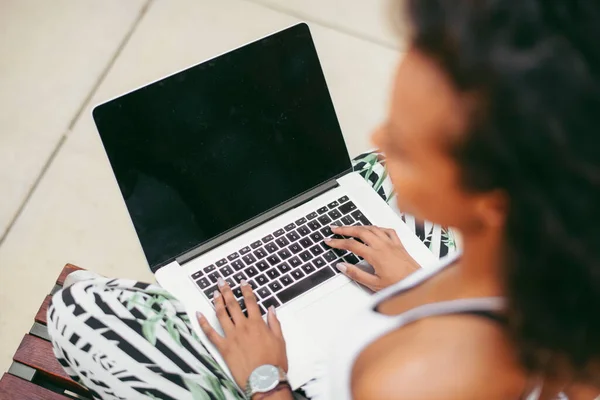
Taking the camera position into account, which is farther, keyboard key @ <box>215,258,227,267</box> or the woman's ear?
keyboard key @ <box>215,258,227,267</box>

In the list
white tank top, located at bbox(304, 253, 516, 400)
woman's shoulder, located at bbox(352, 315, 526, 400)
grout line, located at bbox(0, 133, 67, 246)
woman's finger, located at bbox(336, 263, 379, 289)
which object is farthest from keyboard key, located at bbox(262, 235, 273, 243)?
grout line, located at bbox(0, 133, 67, 246)

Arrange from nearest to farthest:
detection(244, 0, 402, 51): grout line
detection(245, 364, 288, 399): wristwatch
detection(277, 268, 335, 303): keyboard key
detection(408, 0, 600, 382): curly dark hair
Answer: detection(408, 0, 600, 382): curly dark hair < detection(245, 364, 288, 399): wristwatch < detection(277, 268, 335, 303): keyboard key < detection(244, 0, 402, 51): grout line

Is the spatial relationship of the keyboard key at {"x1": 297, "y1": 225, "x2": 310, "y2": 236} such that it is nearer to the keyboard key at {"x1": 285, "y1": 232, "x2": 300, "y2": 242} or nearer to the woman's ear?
the keyboard key at {"x1": 285, "y1": 232, "x2": 300, "y2": 242}

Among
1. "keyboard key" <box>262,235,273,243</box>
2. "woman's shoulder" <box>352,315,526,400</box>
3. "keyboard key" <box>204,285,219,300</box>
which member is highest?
"woman's shoulder" <box>352,315,526,400</box>

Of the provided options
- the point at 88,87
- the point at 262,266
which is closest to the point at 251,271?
the point at 262,266

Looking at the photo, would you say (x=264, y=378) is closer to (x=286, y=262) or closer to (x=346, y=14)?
(x=286, y=262)

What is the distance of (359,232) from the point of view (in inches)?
31.0

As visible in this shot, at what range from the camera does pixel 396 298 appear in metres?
0.55

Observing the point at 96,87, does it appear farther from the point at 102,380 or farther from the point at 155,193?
the point at 102,380

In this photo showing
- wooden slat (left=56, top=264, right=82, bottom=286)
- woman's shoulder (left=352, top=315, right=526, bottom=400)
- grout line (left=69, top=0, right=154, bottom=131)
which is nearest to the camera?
woman's shoulder (left=352, top=315, right=526, bottom=400)

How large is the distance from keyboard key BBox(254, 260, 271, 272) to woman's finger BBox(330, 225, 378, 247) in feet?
0.34

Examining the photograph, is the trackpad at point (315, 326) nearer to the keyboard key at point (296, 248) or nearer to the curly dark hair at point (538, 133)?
the keyboard key at point (296, 248)

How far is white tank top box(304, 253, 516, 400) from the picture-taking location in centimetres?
44

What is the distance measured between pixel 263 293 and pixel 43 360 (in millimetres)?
341
